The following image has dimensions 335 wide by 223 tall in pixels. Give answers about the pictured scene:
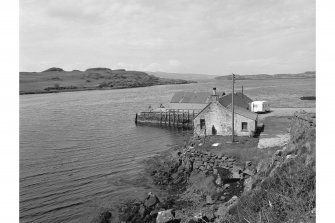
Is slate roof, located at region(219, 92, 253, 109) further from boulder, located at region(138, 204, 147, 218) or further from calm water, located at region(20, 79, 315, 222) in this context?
boulder, located at region(138, 204, 147, 218)

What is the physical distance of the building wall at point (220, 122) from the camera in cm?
3162

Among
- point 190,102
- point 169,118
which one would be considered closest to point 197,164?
point 169,118

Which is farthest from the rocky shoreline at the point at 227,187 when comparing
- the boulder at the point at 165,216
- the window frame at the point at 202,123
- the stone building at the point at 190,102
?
the stone building at the point at 190,102

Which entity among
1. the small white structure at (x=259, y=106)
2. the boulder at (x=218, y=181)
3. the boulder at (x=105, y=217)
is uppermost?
the small white structure at (x=259, y=106)

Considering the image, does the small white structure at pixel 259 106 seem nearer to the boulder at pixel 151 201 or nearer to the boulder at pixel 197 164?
the boulder at pixel 197 164

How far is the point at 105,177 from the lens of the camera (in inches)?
1045

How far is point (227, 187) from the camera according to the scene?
20.1 m

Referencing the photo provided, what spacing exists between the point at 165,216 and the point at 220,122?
1830cm

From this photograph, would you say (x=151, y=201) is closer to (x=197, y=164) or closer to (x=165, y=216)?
(x=165, y=216)

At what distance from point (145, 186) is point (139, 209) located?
5438 mm

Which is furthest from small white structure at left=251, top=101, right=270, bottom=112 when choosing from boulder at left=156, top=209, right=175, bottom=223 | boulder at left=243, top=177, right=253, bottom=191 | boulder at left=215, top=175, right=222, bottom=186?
boulder at left=156, top=209, right=175, bottom=223

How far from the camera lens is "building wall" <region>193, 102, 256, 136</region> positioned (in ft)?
104

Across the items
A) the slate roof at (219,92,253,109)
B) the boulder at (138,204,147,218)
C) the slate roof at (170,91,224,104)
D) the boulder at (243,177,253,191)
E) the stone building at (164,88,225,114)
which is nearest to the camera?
the boulder at (243,177,253,191)
